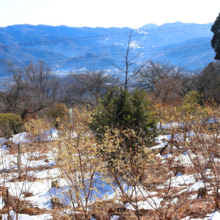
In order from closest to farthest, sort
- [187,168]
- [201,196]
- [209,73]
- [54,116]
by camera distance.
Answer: [201,196] < [187,168] < [54,116] < [209,73]

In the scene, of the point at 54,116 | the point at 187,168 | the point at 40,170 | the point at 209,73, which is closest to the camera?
the point at 187,168

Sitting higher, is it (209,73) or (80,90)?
(209,73)

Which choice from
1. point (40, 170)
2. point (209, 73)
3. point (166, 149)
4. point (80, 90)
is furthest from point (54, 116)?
point (209, 73)

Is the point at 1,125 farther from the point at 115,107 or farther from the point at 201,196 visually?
the point at 201,196

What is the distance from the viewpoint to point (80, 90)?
22.3m

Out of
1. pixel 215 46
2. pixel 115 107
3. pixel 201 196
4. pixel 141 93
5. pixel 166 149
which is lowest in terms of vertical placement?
pixel 166 149

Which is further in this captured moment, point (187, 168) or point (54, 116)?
point (54, 116)

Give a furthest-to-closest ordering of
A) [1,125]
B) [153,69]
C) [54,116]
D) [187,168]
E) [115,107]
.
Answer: [153,69] < [54,116] < [1,125] < [187,168] < [115,107]

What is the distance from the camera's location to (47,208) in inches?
217

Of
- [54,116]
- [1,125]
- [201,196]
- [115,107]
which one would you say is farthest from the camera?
[54,116]

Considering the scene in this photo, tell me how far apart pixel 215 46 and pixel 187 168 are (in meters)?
20.4

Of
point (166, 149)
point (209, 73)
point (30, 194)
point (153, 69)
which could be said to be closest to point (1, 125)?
point (30, 194)

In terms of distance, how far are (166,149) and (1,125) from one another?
37.7 feet

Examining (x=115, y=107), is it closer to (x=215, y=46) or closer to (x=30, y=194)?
(x=30, y=194)
